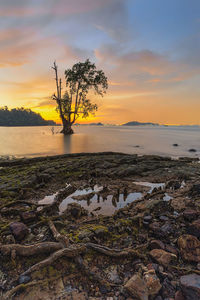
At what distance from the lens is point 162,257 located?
363 cm

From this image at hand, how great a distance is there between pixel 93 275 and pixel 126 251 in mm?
1003

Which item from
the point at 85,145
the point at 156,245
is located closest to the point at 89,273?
the point at 156,245

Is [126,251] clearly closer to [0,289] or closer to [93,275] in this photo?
[93,275]

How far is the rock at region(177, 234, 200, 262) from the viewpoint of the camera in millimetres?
3600

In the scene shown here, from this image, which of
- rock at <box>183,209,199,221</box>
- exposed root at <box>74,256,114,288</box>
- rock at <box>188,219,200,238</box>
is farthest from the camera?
rock at <box>183,209,199,221</box>

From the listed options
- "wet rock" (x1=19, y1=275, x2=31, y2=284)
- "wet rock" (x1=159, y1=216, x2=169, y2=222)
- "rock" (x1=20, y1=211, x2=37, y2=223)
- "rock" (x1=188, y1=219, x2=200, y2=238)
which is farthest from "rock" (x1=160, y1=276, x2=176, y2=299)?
"rock" (x1=20, y1=211, x2=37, y2=223)

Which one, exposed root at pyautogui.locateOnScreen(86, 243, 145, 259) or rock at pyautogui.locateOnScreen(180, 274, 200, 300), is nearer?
rock at pyautogui.locateOnScreen(180, 274, 200, 300)

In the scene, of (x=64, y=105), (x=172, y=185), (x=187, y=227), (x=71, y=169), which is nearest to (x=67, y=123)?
(x=64, y=105)

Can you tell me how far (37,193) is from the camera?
8.31 m

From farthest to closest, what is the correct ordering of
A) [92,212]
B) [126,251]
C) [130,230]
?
1. [92,212]
2. [130,230]
3. [126,251]

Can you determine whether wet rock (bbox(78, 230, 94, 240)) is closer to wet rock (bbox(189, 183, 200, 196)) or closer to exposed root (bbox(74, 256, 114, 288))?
exposed root (bbox(74, 256, 114, 288))

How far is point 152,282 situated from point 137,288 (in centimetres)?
33

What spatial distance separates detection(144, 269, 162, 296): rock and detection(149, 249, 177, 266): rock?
45 centimetres

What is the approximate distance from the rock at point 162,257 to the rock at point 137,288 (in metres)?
0.79
